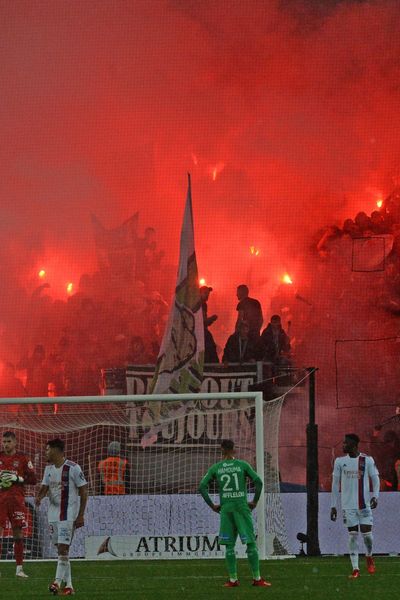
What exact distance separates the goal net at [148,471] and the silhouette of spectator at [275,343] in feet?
23.1

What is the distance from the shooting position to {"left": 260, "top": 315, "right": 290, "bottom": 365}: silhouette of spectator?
34.2 metres

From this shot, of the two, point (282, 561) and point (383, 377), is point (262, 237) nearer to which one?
point (383, 377)

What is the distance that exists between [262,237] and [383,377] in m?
6.72

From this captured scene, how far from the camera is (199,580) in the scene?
1403 cm

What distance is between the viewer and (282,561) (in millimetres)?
18578

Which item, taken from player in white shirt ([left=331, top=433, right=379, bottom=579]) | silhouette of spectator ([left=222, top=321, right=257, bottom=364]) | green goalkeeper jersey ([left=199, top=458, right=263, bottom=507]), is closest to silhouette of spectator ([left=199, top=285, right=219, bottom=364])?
Result: silhouette of spectator ([left=222, top=321, right=257, bottom=364])

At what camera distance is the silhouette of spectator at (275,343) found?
34156mm

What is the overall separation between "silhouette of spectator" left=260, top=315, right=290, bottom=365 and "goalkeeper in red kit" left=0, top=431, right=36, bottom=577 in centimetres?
1827

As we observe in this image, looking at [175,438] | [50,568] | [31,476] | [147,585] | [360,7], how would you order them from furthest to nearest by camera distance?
[360,7], [175,438], [50,568], [31,476], [147,585]

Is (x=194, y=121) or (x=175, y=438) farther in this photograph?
(x=194, y=121)

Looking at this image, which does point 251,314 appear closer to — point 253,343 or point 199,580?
point 253,343

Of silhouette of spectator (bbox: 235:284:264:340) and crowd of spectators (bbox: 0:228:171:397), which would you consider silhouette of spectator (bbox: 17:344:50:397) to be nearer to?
crowd of spectators (bbox: 0:228:171:397)

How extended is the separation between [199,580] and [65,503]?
8.73 ft

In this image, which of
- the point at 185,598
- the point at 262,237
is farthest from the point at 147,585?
the point at 262,237
